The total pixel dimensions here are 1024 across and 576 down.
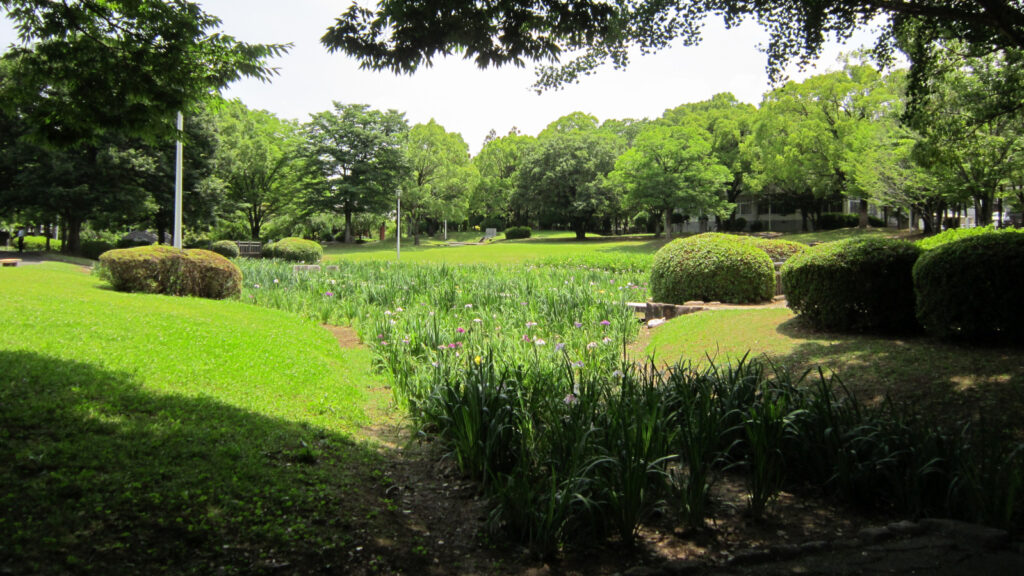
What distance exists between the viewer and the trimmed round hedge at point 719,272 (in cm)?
1000

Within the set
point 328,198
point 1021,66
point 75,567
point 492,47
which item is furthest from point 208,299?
point 328,198

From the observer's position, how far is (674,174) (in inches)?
1403

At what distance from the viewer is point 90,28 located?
16.7ft

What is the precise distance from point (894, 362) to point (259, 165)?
1608 inches

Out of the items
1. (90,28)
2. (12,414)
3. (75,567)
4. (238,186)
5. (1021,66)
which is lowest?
(75,567)

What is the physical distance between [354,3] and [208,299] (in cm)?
801

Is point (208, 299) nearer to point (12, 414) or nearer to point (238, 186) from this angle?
point (12, 414)

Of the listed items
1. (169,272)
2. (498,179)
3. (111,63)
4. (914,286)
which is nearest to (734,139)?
(498,179)

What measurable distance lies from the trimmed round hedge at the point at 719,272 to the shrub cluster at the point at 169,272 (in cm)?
873

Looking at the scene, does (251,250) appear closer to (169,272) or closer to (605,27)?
(169,272)

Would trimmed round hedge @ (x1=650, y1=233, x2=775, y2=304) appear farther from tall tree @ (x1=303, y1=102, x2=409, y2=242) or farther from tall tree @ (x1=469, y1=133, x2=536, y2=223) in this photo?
tall tree @ (x1=469, y1=133, x2=536, y2=223)

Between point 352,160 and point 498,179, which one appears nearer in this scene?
point 352,160

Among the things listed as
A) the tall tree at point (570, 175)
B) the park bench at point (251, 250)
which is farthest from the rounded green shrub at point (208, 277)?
the tall tree at point (570, 175)

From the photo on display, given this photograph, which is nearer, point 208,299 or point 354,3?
point 354,3
